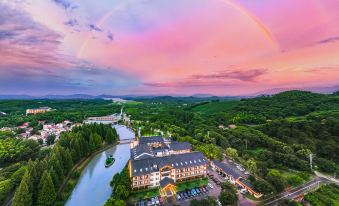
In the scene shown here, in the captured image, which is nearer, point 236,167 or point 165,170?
point 165,170

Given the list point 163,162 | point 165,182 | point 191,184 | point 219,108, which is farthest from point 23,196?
point 219,108

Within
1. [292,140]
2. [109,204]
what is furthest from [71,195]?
[292,140]

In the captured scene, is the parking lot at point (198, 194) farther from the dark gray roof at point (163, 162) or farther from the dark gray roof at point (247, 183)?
the dark gray roof at point (163, 162)

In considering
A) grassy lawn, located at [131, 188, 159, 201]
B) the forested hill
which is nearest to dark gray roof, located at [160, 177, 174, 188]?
grassy lawn, located at [131, 188, 159, 201]

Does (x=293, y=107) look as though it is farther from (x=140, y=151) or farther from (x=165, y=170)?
(x=140, y=151)

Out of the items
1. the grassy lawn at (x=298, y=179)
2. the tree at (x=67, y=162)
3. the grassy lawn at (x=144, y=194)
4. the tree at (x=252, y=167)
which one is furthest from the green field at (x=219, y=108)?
the tree at (x=67, y=162)

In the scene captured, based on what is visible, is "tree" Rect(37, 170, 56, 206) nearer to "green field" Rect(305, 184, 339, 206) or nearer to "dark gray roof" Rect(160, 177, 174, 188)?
"dark gray roof" Rect(160, 177, 174, 188)
